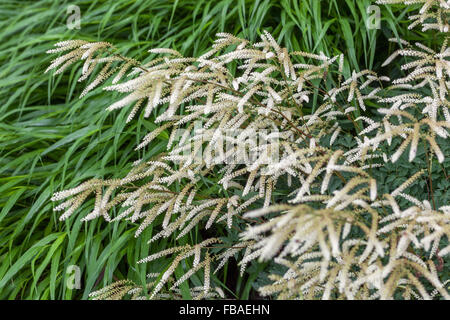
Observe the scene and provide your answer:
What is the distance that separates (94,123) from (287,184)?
1041mm

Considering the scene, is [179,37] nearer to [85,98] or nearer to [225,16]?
[225,16]

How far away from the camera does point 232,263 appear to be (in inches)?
96.4

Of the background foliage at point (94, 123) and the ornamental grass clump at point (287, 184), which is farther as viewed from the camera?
the background foliage at point (94, 123)

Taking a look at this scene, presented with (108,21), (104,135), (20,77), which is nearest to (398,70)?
(104,135)

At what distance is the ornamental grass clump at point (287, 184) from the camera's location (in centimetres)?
154

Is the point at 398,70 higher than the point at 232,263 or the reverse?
higher

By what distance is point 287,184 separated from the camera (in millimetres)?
2215

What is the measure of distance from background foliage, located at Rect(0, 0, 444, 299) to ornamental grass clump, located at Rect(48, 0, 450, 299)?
0.14 metres

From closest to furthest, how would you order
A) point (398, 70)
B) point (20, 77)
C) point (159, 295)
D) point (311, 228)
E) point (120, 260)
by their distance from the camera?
point (311, 228) < point (159, 295) < point (120, 260) < point (398, 70) < point (20, 77)

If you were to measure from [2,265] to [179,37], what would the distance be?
1.53 m

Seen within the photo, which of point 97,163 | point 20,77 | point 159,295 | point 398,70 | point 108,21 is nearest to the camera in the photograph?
point 159,295

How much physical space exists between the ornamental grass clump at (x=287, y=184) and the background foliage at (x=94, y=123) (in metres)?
0.14

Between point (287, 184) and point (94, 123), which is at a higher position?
point (94, 123)

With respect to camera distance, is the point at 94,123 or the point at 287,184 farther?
the point at 94,123
